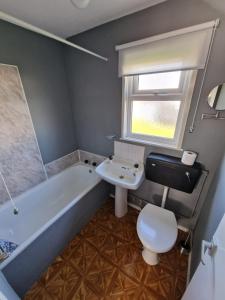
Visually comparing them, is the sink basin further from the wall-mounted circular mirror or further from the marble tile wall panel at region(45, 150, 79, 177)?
the wall-mounted circular mirror

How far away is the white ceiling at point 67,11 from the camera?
45.9 inches

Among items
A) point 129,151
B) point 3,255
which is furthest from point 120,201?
point 3,255

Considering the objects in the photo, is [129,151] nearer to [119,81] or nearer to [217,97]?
[119,81]

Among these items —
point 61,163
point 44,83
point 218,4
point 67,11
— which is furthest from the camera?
point 61,163

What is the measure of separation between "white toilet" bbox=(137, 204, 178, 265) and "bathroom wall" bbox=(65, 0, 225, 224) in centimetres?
34

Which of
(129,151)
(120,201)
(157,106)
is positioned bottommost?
(120,201)

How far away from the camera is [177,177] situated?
4.60 ft

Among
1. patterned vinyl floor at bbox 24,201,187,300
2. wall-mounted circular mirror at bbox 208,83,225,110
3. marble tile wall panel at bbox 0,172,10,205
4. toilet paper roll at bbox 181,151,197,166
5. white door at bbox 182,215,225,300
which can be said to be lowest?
patterned vinyl floor at bbox 24,201,187,300

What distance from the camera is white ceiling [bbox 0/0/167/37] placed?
1.17 meters

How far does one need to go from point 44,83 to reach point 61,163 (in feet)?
3.93

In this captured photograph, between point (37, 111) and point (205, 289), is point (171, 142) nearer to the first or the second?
point (205, 289)

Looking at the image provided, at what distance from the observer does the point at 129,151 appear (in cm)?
183

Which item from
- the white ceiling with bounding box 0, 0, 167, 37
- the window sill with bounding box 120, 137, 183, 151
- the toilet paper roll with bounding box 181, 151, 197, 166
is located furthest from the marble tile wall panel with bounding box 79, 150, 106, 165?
the white ceiling with bounding box 0, 0, 167, 37

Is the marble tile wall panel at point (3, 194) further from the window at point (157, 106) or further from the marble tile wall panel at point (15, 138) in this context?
the window at point (157, 106)
